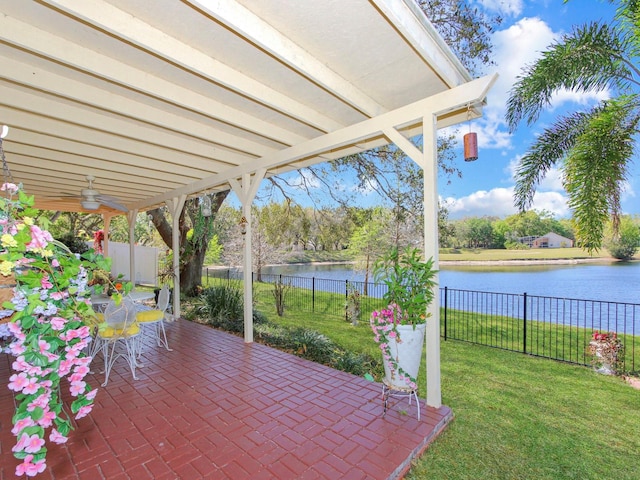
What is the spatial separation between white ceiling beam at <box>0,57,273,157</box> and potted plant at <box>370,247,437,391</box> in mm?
2557

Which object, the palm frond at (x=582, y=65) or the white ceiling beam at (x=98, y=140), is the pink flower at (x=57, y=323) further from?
the palm frond at (x=582, y=65)

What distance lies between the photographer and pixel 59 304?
1.36 m

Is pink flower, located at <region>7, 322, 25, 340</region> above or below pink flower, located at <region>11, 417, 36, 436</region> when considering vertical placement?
above

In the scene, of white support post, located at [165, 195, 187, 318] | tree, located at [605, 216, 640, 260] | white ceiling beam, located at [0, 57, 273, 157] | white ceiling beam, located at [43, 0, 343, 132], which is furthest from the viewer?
tree, located at [605, 216, 640, 260]

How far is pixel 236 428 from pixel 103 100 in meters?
2.96

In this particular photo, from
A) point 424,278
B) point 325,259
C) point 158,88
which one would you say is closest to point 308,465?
point 424,278

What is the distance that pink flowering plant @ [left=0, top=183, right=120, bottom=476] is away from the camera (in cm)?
121

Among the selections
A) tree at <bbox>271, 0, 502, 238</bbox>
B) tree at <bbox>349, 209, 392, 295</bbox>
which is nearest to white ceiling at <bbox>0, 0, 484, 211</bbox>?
tree at <bbox>271, 0, 502, 238</bbox>

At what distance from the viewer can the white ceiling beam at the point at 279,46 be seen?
5.90 ft

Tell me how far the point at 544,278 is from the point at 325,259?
8.30 metres

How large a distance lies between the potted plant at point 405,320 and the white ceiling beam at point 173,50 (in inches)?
71.0

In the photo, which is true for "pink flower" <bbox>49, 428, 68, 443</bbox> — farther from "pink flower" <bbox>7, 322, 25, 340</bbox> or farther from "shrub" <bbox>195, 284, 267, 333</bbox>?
"shrub" <bbox>195, 284, 267, 333</bbox>

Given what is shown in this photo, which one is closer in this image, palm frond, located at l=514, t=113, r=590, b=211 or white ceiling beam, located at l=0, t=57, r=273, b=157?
white ceiling beam, located at l=0, t=57, r=273, b=157

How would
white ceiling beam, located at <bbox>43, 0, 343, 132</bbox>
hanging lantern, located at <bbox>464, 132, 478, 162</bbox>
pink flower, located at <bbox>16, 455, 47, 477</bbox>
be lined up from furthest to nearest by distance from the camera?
hanging lantern, located at <bbox>464, 132, 478, 162</bbox>
white ceiling beam, located at <bbox>43, 0, 343, 132</bbox>
pink flower, located at <bbox>16, 455, 47, 477</bbox>
